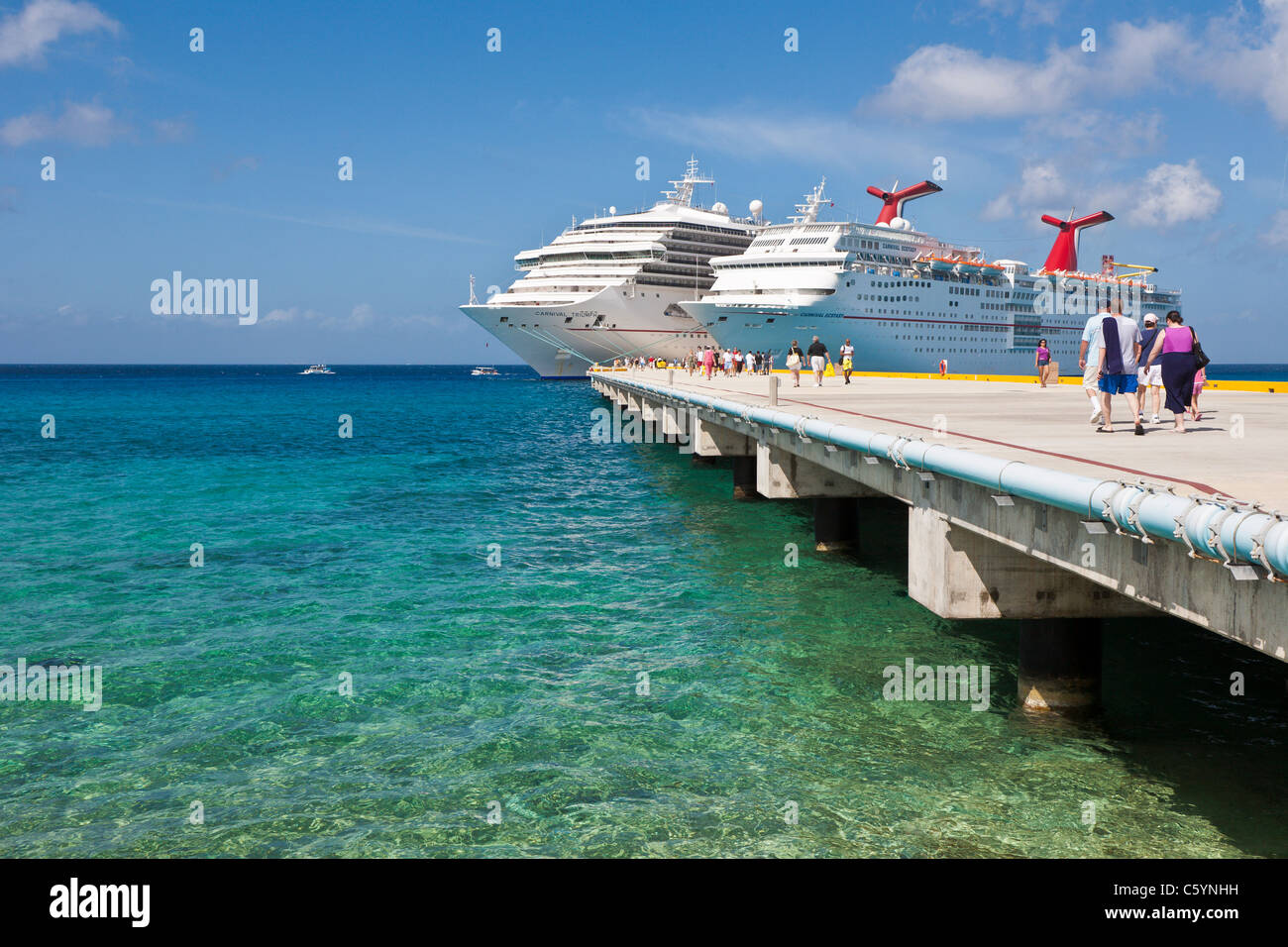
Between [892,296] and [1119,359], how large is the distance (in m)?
65.8

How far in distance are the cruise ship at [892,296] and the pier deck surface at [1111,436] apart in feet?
165

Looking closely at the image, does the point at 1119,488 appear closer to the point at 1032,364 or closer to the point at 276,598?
the point at 276,598

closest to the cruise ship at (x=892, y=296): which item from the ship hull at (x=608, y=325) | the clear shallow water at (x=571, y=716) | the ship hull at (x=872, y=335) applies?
the ship hull at (x=872, y=335)

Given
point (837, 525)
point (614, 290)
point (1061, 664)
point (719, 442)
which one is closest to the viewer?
point (1061, 664)

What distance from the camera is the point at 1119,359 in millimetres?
12586

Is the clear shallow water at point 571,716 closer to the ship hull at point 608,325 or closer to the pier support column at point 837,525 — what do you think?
the pier support column at point 837,525

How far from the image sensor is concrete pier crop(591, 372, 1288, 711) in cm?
582

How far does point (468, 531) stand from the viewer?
22016 mm

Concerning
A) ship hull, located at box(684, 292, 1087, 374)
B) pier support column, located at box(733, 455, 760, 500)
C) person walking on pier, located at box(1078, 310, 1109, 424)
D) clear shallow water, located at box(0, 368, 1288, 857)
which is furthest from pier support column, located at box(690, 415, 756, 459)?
ship hull, located at box(684, 292, 1087, 374)

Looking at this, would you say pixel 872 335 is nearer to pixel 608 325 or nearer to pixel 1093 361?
pixel 608 325

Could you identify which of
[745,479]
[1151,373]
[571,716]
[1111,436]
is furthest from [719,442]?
[571,716]

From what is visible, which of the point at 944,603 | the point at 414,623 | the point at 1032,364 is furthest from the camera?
the point at 1032,364
